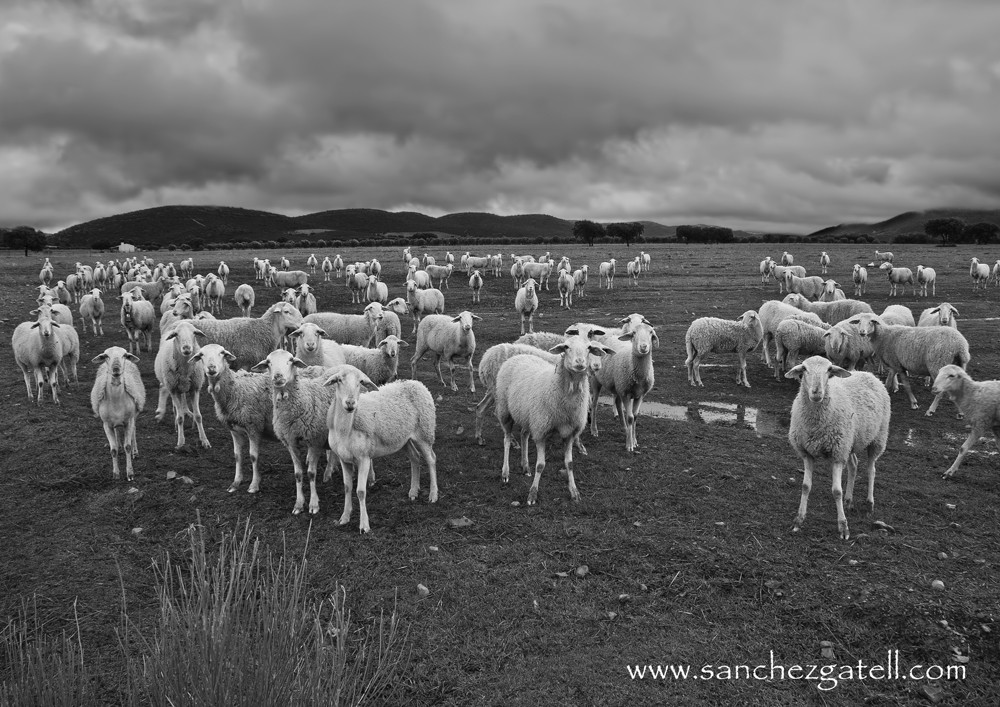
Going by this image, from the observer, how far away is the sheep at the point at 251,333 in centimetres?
1637

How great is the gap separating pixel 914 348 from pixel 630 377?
8.13 m

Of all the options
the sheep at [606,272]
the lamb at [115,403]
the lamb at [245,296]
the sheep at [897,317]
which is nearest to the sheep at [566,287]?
the sheep at [606,272]

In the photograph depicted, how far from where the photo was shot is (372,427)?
8.55 meters

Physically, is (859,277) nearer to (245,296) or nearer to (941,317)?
(941,317)

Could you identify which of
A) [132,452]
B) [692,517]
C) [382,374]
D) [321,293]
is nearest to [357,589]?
[692,517]

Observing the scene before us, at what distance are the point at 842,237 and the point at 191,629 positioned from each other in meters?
120

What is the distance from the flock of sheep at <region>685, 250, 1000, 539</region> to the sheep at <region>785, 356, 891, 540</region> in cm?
1

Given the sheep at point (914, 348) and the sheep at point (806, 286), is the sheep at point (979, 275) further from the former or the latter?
the sheep at point (914, 348)

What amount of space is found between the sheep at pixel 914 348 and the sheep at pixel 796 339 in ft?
3.37

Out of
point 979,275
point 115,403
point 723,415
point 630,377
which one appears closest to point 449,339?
point 630,377

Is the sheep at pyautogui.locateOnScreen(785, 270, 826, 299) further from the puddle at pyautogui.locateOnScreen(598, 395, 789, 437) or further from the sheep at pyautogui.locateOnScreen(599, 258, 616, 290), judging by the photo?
the puddle at pyautogui.locateOnScreen(598, 395, 789, 437)

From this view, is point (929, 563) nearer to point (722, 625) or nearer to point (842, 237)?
point (722, 625)

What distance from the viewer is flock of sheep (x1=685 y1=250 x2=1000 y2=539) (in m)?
8.32

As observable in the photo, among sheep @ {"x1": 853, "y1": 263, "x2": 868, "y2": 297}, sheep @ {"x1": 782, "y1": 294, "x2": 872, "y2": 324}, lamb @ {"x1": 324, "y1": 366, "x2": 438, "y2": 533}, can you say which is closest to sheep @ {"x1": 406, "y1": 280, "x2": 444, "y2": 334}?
sheep @ {"x1": 782, "y1": 294, "x2": 872, "y2": 324}
